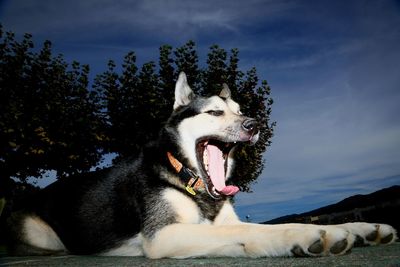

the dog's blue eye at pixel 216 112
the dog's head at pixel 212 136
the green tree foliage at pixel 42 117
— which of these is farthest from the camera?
the green tree foliage at pixel 42 117

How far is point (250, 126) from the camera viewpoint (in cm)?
548

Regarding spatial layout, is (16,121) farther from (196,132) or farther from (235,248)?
(235,248)

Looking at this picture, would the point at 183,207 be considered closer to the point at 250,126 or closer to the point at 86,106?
the point at 250,126

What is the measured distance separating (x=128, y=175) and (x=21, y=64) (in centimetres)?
2432

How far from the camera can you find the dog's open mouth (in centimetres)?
512

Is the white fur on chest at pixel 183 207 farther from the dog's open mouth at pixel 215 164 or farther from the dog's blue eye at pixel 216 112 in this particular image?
the dog's blue eye at pixel 216 112


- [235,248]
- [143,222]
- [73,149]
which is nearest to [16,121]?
[73,149]

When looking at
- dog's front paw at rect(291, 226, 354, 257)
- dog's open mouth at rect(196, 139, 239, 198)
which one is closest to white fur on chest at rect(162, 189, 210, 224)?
dog's open mouth at rect(196, 139, 239, 198)

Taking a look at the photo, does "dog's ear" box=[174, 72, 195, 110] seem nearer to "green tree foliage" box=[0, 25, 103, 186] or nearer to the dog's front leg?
the dog's front leg

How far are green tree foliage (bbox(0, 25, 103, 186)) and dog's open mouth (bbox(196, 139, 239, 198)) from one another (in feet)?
66.9

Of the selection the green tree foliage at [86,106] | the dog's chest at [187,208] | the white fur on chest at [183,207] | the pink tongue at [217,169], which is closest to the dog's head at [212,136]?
the pink tongue at [217,169]

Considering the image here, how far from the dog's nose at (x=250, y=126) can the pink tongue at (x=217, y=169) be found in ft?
2.00

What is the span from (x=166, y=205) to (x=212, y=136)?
1.45 metres

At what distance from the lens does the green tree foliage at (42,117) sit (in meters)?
23.4
